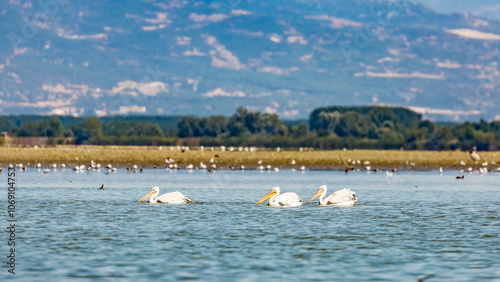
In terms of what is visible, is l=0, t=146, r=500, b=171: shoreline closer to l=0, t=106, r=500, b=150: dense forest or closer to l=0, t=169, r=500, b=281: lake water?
l=0, t=169, r=500, b=281: lake water

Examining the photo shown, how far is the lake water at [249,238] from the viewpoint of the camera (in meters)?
16.6

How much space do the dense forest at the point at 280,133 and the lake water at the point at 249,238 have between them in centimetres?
7376

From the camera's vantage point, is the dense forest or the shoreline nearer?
the shoreline

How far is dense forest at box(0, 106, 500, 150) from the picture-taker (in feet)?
408

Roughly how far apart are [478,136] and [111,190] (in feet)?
350

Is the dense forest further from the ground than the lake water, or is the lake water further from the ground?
the dense forest

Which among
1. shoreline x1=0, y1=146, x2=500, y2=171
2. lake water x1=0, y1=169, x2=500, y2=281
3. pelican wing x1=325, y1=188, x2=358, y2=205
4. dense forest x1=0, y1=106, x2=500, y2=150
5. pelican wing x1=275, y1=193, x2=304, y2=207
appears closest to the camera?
lake water x1=0, y1=169, x2=500, y2=281

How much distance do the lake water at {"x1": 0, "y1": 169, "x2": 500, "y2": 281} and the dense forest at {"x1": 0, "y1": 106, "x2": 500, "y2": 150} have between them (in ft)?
242

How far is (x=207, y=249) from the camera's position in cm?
1927

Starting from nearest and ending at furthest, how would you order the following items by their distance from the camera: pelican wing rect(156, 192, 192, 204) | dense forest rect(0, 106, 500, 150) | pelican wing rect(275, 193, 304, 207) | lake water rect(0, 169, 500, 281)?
lake water rect(0, 169, 500, 281), pelican wing rect(275, 193, 304, 207), pelican wing rect(156, 192, 192, 204), dense forest rect(0, 106, 500, 150)

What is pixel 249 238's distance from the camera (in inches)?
834

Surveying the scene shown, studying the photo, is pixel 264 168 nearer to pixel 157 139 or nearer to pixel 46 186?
pixel 46 186

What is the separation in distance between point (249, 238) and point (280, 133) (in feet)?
447

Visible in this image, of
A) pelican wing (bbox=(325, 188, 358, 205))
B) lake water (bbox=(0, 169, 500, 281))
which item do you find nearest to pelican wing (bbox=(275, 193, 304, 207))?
lake water (bbox=(0, 169, 500, 281))
